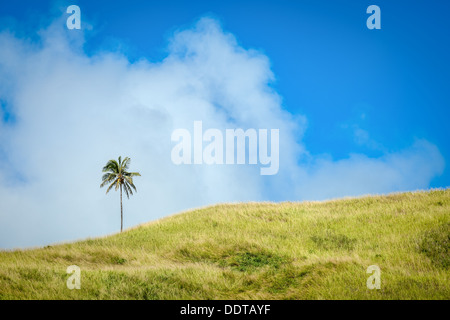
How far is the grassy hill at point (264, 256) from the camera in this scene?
1253cm

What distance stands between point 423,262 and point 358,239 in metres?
5.77

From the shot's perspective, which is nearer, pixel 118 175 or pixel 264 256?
pixel 264 256

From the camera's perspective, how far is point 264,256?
66.4 feet

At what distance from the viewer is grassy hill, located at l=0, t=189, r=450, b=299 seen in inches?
493

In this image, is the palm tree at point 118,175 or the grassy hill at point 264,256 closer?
the grassy hill at point 264,256

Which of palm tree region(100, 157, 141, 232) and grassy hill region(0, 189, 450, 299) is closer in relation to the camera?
grassy hill region(0, 189, 450, 299)
